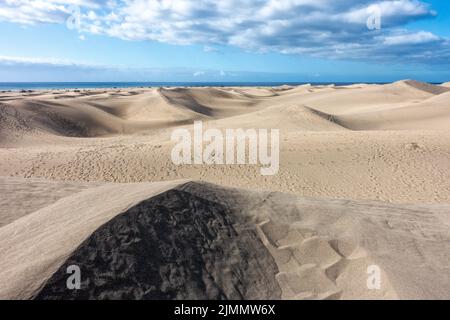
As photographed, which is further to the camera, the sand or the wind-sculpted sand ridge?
the sand

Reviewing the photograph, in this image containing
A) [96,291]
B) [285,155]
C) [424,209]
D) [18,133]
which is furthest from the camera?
[18,133]

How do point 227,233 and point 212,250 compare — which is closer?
point 212,250

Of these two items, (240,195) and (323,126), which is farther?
(323,126)

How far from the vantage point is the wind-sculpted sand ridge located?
3.84 meters

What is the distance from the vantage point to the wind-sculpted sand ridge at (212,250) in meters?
3.84

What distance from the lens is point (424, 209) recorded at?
7734 mm

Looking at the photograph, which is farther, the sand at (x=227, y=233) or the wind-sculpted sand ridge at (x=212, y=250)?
the sand at (x=227, y=233)

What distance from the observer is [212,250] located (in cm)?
456

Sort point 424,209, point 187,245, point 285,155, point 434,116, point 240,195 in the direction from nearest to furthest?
point 187,245 < point 240,195 < point 424,209 < point 285,155 < point 434,116

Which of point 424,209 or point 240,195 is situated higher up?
point 240,195
